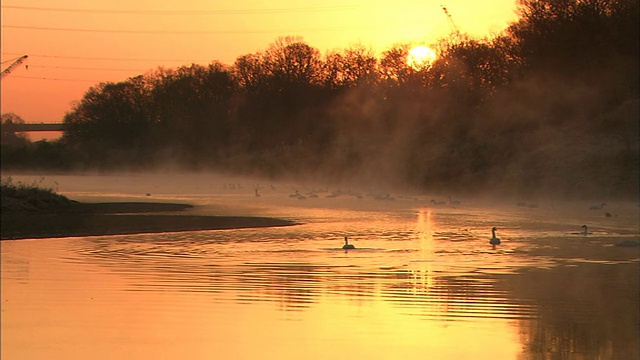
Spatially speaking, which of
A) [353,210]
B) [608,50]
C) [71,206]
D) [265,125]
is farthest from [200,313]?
[265,125]

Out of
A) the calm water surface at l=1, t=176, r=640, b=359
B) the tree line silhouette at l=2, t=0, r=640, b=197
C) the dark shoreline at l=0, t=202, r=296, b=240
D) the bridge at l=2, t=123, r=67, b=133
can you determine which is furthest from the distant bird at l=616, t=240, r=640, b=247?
the tree line silhouette at l=2, t=0, r=640, b=197

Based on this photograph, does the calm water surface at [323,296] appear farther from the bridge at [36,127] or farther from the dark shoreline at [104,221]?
the bridge at [36,127]

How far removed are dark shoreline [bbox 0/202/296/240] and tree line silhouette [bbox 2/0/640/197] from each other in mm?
17091

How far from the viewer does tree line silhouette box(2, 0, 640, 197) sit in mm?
64250

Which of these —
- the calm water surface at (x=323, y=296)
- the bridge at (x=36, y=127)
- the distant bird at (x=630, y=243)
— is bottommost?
the calm water surface at (x=323, y=296)

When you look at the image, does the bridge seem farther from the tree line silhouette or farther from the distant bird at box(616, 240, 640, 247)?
the distant bird at box(616, 240, 640, 247)

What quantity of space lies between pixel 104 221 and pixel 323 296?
20022 millimetres

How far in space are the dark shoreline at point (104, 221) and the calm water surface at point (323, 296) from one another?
6.39 ft

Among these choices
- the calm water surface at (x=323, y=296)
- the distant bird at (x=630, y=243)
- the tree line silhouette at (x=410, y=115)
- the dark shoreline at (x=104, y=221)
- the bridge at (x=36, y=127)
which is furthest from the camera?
the tree line silhouette at (x=410, y=115)

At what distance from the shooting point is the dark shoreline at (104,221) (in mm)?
30844

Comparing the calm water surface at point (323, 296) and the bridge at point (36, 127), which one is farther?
the bridge at point (36, 127)

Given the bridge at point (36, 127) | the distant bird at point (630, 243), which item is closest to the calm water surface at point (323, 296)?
the distant bird at point (630, 243)

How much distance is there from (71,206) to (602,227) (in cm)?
2238

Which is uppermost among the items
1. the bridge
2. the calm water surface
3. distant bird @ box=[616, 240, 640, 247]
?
the bridge
